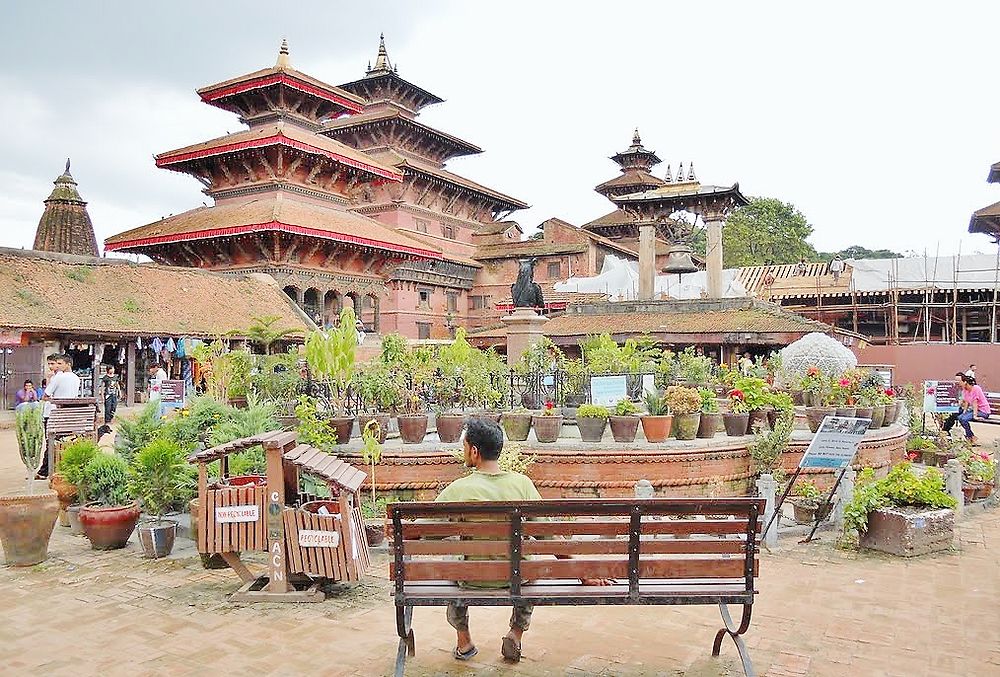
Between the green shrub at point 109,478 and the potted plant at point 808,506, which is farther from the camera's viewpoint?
the potted plant at point 808,506

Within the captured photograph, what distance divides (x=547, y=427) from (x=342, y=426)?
2.38 meters

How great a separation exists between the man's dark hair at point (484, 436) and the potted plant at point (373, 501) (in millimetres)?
3039

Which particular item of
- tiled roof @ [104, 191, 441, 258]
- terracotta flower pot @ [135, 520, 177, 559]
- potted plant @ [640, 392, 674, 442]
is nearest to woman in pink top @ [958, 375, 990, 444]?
potted plant @ [640, 392, 674, 442]

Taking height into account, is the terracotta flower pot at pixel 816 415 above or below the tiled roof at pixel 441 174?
below

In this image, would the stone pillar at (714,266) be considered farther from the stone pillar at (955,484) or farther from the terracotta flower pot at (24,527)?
the terracotta flower pot at (24,527)

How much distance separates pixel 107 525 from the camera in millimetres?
7648

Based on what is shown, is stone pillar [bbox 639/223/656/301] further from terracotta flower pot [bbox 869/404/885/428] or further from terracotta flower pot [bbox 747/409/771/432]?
terracotta flower pot [bbox 747/409/771/432]

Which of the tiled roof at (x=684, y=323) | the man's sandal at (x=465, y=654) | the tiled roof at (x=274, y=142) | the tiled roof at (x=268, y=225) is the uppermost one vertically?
the tiled roof at (x=274, y=142)

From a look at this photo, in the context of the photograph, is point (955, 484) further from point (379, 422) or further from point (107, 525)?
point (107, 525)

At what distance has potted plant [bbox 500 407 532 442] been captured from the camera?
9188 mm

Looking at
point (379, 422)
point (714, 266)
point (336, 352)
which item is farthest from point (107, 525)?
point (714, 266)

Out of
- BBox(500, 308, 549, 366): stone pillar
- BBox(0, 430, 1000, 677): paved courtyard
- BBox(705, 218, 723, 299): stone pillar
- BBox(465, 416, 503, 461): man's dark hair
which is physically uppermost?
BBox(705, 218, 723, 299): stone pillar

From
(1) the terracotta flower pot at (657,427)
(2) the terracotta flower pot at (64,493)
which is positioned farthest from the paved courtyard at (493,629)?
(1) the terracotta flower pot at (657,427)

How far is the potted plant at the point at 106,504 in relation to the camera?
7648mm
